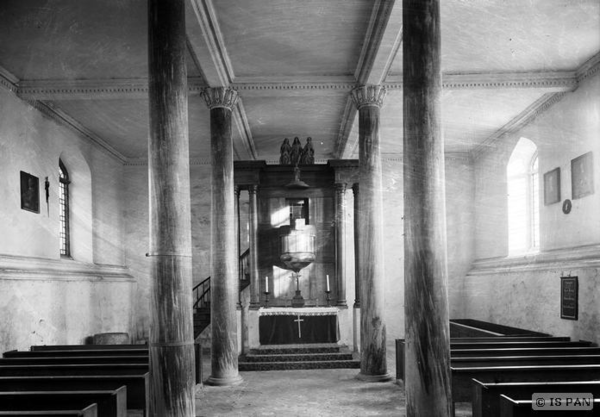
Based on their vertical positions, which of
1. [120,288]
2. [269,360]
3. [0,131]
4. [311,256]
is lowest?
[269,360]

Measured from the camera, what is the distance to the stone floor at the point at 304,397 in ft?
26.0

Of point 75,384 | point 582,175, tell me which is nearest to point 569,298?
point 582,175

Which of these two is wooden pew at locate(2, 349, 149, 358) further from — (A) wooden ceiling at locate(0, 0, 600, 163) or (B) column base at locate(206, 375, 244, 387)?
(A) wooden ceiling at locate(0, 0, 600, 163)

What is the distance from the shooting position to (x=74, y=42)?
886 cm

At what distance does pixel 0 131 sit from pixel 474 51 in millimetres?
8706

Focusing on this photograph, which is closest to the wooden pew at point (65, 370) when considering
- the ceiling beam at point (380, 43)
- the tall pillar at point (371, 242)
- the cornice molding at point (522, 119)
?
the tall pillar at point (371, 242)

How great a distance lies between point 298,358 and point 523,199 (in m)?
7.44

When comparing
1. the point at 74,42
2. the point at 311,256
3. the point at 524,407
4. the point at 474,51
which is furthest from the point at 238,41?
the point at 524,407

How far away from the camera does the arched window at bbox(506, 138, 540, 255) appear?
14188 mm

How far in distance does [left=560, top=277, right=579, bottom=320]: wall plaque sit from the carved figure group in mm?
6532

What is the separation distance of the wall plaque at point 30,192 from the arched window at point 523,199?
37.9 feet

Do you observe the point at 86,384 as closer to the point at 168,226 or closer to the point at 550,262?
the point at 168,226

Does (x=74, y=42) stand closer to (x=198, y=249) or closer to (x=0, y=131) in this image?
(x=0, y=131)

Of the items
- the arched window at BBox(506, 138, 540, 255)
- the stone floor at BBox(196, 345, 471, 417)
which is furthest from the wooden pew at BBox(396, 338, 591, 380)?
the arched window at BBox(506, 138, 540, 255)
